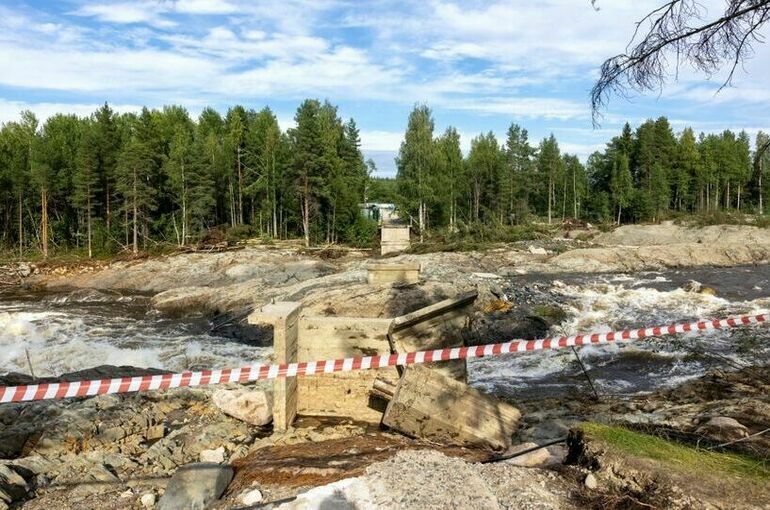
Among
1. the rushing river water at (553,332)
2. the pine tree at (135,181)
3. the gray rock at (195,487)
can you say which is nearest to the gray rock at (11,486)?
the gray rock at (195,487)

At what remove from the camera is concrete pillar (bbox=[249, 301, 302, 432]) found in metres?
7.11

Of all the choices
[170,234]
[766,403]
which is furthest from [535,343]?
[170,234]

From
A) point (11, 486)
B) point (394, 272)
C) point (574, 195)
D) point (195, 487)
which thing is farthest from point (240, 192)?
point (195, 487)

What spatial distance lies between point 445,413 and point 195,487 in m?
2.93

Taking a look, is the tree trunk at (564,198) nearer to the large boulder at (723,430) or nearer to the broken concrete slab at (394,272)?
the broken concrete slab at (394,272)

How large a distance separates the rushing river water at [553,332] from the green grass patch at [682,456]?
5.42 m

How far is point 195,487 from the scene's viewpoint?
486 centimetres

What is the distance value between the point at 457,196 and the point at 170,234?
1010 inches

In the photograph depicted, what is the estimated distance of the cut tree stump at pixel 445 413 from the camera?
21.2 ft

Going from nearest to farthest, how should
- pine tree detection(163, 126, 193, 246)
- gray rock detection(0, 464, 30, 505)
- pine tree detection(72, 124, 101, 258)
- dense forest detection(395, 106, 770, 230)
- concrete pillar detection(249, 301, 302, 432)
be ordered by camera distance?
gray rock detection(0, 464, 30, 505)
concrete pillar detection(249, 301, 302, 432)
pine tree detection(72, 124, 101, 258)
pine tree detection(163, 126, 193, 246)
dense forest detection(395, 106, 770, 230)

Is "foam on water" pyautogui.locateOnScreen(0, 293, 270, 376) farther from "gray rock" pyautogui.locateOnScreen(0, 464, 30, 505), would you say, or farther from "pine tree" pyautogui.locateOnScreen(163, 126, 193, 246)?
"pine tree" pyautogui.locateOnScreen(163, 126, 193, 246)

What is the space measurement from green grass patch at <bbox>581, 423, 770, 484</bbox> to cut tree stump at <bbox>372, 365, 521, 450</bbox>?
1.77 meters

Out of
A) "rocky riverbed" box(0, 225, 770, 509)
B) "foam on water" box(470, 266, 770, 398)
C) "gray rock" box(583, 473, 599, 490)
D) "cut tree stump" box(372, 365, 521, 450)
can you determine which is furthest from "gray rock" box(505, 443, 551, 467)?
"foam on water" box(470, 266, 770, 398)

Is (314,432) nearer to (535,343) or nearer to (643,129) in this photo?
(535,343)
